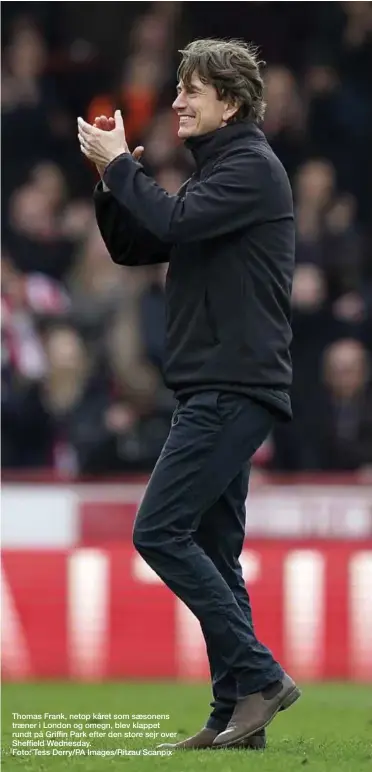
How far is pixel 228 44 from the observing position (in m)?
5.71

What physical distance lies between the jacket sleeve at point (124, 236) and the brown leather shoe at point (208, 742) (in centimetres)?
160

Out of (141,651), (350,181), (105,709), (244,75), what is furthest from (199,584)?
(350,181)

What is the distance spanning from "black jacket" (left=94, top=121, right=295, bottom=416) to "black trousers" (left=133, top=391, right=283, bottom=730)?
9cm

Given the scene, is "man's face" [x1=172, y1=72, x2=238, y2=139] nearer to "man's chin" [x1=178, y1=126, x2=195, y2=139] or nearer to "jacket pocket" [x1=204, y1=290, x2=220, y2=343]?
"man's chin" [x1=178, y1=126, x2=195, y2=139]

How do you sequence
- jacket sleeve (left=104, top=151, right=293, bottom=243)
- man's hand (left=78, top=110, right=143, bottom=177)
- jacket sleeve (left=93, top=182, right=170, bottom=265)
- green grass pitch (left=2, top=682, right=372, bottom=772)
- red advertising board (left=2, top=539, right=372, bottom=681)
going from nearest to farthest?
green grass pitch (left=2, top=682, right=372, bottom=772), jacket sleeve (left=104, top=151, right=293, bottom=243), man's hand (left=78, top=110, right=143, bottom=177), jacket sleeve (left=93, top=182, right=170, bottom=265), red advertising board (left=2, top=539, right=372, bottom=681)

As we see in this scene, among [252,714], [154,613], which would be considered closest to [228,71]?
[252,714]

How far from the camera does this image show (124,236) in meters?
5.84

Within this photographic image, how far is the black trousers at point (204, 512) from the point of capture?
18.0ft

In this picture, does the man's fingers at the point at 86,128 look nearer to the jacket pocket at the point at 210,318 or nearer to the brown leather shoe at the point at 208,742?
the jacket pocket at the point at 210,318

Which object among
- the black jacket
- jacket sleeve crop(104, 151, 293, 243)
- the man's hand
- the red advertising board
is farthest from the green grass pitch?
the man's hand

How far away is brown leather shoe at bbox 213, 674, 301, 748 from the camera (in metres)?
5.53

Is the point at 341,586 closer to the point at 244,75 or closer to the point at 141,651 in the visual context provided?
the point at 141,651

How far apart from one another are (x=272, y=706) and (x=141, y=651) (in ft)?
14.7

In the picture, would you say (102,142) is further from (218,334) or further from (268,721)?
(268,721)
